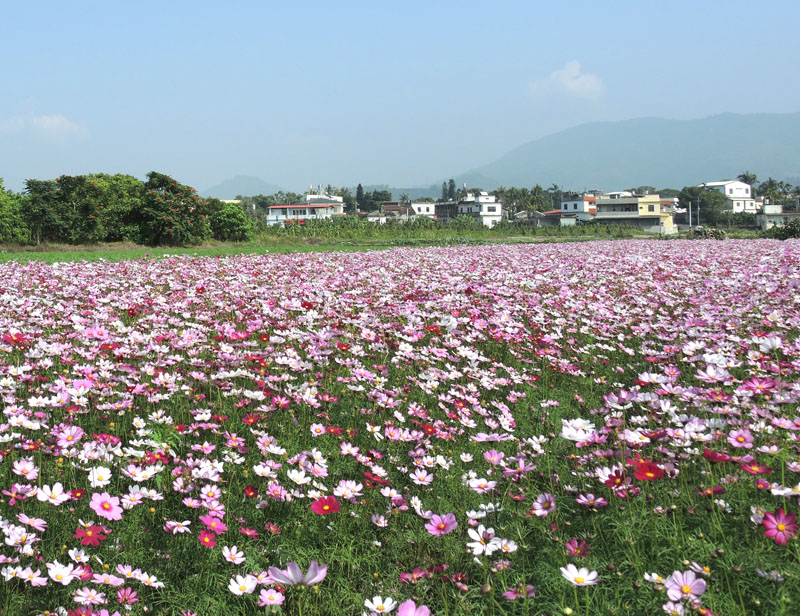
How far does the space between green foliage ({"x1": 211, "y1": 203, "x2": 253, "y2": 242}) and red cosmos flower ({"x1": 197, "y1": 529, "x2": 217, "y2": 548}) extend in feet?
111

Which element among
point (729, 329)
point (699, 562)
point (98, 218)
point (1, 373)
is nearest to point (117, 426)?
point (1, 373)

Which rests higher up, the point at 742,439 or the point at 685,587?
the point at 742,439

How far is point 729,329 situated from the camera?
5078 millimetres

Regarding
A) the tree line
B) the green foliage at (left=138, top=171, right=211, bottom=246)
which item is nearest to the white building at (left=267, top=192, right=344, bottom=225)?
the tree line

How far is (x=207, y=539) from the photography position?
221 cm

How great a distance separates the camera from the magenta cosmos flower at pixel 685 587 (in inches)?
65.0

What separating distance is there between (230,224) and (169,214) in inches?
214

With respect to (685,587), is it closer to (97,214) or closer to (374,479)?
(374,479)

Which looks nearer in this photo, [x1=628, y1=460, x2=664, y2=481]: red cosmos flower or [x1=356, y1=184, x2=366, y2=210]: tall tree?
[x1=628, y1=460, x2=664, y2=481]: red cosmos flower

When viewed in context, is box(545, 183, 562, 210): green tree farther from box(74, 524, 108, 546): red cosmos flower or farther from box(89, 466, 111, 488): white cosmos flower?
box(74, 524, 108, 546): red cosmos flower

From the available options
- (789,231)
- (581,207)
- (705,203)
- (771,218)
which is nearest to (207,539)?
(789,231)

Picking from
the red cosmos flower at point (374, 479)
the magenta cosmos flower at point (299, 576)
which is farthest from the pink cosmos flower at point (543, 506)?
the magenta cosmos flower at point (299, 576)

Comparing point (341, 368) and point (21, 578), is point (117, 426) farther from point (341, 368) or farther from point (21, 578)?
point (341, 368)

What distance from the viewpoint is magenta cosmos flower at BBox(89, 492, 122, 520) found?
6.93 ft
